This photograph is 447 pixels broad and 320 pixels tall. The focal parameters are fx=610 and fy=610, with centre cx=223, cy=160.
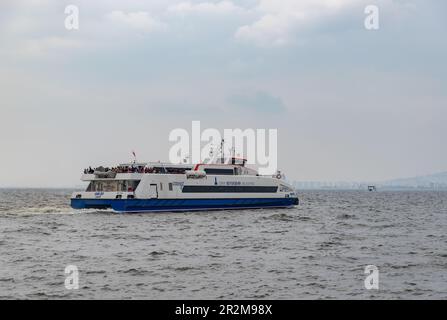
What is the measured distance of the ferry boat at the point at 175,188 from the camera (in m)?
57.8

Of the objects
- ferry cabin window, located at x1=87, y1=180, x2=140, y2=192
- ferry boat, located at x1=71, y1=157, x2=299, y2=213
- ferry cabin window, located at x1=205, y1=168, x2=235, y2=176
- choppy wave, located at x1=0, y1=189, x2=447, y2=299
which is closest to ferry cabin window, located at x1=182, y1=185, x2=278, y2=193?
ferry boat, located at x1=71, y1=157, x2=299, y2=213

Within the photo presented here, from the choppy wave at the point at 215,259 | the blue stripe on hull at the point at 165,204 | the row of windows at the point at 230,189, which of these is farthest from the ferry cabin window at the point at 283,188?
the choppy wave at the point at 215,259

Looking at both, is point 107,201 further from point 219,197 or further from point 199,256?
point 199,256

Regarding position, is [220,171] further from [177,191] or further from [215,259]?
[215,259]

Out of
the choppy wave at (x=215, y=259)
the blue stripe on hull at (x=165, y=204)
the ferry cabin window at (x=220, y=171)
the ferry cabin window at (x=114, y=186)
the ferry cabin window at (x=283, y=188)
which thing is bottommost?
the choppy wave at (x=215, y=259)

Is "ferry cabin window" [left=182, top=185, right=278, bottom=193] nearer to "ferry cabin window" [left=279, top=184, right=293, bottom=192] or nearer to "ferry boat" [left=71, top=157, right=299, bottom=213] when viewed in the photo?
"ferry boat" [left=71, top=157, right=299, bottom=213]

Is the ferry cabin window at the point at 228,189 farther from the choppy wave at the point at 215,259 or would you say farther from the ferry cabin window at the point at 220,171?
the choppy wave at the point at 215,259

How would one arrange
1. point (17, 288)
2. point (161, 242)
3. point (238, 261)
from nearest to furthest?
1. point (17, 288)
2. point (238, 261)
3. point (161, 242)

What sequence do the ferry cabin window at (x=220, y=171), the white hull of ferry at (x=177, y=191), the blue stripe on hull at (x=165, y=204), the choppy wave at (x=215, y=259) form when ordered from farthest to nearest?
the ferry cabin window at (x=220, y=171)
the white hull of ferry at (x=177, y=191)
the blue stripe on hull at (x=165, y=204)
the choppy wave at (x=215, y=259)

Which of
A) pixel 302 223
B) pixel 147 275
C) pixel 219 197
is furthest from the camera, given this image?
pixel 219 197

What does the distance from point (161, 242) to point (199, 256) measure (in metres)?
6.39

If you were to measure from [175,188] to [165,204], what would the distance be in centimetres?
198
